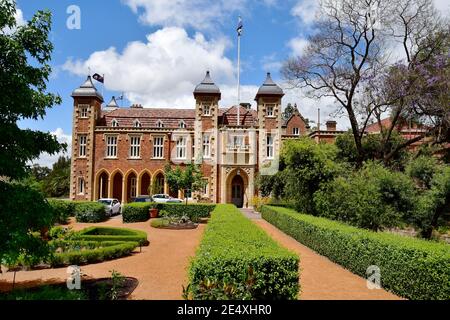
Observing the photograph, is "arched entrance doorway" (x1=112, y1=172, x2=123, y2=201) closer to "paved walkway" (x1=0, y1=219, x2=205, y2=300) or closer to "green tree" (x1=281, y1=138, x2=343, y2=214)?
"green tree" (x1=281, y1=138, x2=343, y2=214)

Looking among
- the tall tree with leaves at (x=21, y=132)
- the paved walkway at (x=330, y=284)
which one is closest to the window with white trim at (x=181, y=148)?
the paved walkway at (x=330, y=284)

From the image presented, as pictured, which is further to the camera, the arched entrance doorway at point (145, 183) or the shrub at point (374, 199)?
A: the arched entrance doorway at point (145, 183)

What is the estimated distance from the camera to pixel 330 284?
907cm

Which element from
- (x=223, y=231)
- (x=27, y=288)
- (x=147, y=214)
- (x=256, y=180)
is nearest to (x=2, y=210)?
(x=27, y=288)

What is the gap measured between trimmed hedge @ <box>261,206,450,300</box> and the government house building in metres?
22.3

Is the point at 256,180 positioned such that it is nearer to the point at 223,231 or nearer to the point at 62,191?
the point at 223,231

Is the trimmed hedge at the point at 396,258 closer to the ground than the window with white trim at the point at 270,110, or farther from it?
closer to the ground

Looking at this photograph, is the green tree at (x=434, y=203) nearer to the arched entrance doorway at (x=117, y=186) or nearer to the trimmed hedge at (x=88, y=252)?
the trimmed hedge at (x=88, y=252)

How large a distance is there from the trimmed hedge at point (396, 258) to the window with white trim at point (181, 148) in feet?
81.9

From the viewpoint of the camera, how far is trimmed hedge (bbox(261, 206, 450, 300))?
A: 292 inches

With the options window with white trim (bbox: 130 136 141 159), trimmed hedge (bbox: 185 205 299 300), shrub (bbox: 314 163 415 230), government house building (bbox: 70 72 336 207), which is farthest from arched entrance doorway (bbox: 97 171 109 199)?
trimmed hedge (bbox: 185 205 299 300)

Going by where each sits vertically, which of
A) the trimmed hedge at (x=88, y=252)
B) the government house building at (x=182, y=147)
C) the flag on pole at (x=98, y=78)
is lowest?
the trimmed hedge at (x=88, y=252)

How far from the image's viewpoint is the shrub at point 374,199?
1404 cm

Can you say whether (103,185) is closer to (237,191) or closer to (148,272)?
(237,191)
